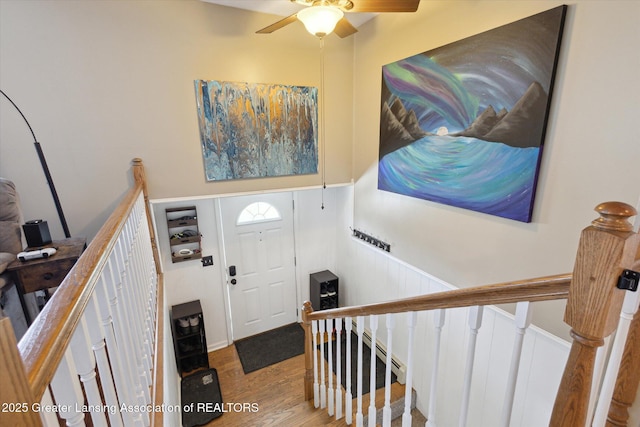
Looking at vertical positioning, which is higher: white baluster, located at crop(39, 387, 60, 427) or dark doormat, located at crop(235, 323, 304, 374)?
white baluster, located at crop(39, 387, 60, 427)

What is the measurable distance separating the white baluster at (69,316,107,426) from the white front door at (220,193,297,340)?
10.6 ft

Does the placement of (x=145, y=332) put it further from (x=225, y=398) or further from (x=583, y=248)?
(x=225, y=398)

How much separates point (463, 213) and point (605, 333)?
5.93ft

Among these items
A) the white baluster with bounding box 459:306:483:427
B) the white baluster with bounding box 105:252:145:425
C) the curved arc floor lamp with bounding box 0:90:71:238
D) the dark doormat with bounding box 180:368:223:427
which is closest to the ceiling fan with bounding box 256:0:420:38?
the white baluster with bounding box 105:252:145:425

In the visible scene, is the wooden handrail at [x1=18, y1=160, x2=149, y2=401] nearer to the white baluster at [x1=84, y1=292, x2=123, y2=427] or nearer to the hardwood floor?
the white baluster at [x1=84, y1=292, x2=123, y2=427]

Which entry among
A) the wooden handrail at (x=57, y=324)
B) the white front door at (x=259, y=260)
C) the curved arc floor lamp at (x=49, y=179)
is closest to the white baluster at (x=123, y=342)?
the wooden handrail at (x=57, y=324)

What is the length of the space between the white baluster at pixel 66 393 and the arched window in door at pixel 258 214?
3415mm

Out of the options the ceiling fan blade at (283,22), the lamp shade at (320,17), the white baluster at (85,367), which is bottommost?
the white baluster at (85,367)

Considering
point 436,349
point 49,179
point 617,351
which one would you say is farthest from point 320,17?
point 49,179

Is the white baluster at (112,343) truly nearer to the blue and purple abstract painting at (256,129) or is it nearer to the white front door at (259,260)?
the blue and purple abstract painting at (256,129)

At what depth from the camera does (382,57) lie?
9.78ft

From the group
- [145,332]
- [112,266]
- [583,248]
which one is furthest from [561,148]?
[145,332]

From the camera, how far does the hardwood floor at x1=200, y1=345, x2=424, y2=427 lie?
8.99 ft

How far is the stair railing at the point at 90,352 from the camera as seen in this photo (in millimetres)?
401
